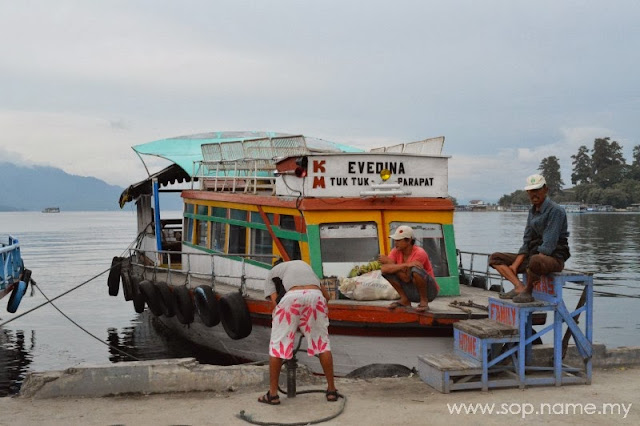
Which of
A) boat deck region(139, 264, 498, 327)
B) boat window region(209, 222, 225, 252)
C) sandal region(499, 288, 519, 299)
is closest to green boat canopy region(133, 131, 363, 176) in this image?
boat window region(209, 222, 225, 252)

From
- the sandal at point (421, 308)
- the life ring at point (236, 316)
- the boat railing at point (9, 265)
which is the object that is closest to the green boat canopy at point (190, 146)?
A: the boat railing at point (9, 265)

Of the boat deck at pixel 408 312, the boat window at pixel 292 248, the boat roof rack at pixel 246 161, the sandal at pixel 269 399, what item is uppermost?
the boat roof rack at pixel 246 161

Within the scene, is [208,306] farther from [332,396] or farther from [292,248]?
[332,396]

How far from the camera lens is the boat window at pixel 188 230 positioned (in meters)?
14.7

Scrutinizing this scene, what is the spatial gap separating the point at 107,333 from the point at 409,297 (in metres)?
13.1

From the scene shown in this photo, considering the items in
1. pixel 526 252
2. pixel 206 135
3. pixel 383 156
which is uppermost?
pixel 206 135

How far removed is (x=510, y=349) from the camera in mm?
7160

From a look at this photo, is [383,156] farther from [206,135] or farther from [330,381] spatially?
[206,135]

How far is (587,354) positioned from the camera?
735 centimetres

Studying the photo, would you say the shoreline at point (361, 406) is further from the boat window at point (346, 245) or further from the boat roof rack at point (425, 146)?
the boat roof rack at point (425, 146)

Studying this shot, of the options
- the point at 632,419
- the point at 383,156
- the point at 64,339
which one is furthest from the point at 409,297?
the point at 64,339

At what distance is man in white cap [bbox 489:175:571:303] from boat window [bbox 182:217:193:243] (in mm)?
8460

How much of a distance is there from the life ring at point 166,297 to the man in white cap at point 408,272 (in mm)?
5263

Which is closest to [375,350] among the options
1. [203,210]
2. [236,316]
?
[236,316]
